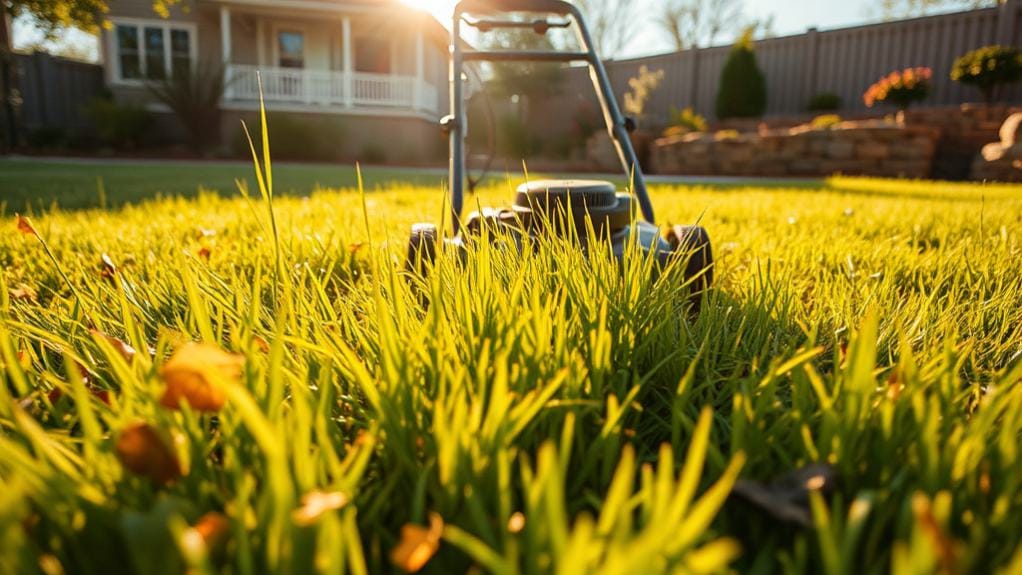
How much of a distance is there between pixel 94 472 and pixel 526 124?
71.0 feet

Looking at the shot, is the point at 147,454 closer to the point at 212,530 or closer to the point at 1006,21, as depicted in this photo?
the point at 212,530

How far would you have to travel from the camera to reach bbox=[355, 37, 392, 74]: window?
21.1m

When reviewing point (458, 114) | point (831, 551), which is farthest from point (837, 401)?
point (458, 114)

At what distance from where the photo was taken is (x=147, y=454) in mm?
748

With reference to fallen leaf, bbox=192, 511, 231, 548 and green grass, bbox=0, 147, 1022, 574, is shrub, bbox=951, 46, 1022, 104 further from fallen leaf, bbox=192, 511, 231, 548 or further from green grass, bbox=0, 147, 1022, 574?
fallen leaf, bbox=192, 511, 231, 548

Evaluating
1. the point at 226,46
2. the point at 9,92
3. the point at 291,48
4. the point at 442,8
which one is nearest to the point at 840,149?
the point at 442,8

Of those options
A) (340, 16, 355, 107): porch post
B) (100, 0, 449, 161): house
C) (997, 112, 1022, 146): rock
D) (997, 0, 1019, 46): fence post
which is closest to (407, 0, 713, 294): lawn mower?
(997, 112, 1022, 146): rock

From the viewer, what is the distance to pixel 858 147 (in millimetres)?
11453

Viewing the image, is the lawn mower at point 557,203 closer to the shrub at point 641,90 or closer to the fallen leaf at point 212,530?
the fallen leaf at point 212,530

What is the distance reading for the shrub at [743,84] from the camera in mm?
16500

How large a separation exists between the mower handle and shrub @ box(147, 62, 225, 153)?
16553 mm

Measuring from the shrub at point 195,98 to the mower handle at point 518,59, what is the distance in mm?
16553

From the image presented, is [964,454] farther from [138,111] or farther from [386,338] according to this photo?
[138,111]

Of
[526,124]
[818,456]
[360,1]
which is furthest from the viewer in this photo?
[526,124]
